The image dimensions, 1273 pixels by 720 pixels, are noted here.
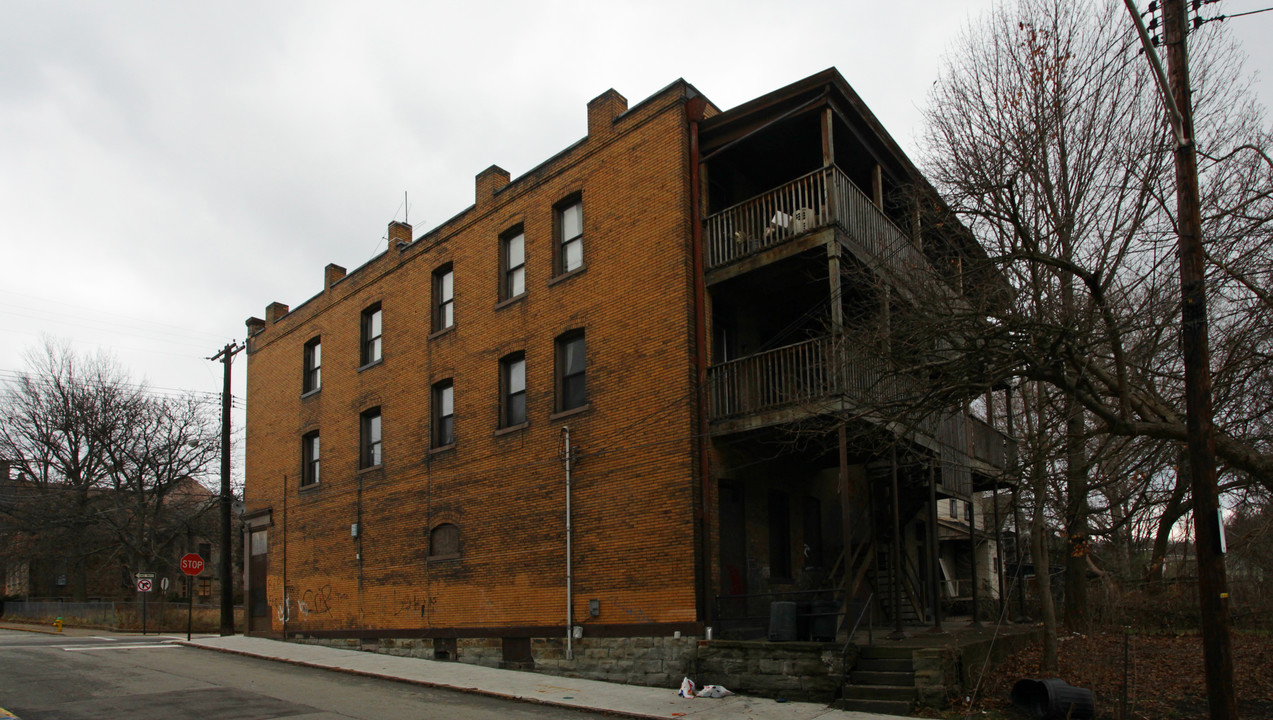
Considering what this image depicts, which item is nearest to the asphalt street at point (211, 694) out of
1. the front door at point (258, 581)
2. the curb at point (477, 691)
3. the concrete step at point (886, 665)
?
the curb at point (477, 691)

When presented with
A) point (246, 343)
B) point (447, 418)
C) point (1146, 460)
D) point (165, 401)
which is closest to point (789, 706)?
point (1146, 460)

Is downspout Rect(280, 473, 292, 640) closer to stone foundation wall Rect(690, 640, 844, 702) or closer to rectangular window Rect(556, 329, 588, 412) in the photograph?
rectangular window Rect(556, 329, 588, 412)

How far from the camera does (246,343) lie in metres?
30.1

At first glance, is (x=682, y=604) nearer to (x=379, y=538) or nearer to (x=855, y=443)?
(x=855, y=443)

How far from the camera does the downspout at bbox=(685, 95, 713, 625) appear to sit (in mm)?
14859

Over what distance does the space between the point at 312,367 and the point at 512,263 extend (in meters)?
9.86

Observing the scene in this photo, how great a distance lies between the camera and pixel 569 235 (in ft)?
61.5

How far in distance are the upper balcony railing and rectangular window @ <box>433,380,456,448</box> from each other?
7999 mm

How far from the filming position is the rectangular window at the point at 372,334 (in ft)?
78.9

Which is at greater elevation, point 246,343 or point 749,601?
point 246,343

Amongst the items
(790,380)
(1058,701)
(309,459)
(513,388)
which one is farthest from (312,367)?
(1058,701)

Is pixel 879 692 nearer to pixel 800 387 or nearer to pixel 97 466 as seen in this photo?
pixel 800 387

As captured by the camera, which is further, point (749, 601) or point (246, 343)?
point (246, 343)

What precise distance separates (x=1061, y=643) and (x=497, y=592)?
11706 millimetres
